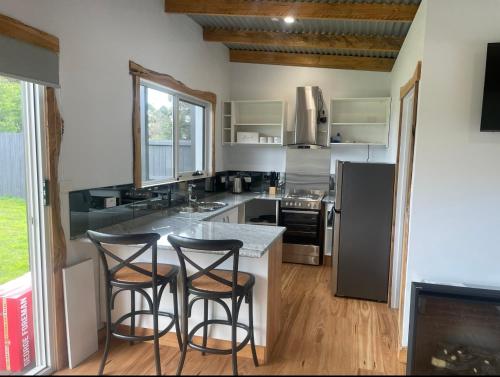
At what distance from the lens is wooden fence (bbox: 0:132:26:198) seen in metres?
2.26

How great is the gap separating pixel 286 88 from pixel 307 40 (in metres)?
1.09

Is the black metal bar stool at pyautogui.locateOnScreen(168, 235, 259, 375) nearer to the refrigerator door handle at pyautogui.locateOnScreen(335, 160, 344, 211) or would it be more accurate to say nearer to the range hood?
the refrigerator door handle at pyautogui.locateOnScreen(335, 160, 344, 211)

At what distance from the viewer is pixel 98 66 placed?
105 inches

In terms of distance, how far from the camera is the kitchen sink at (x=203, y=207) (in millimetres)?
3824

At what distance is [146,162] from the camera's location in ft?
11.7

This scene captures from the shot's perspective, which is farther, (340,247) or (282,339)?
(340,247)

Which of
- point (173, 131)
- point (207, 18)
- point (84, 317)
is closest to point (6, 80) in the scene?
point (84, 317)

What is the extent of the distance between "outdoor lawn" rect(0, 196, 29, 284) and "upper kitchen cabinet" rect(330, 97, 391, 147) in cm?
394

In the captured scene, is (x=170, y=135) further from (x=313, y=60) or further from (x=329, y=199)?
(x=313, y=60)

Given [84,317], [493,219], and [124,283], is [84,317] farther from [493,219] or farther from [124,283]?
[493,219]

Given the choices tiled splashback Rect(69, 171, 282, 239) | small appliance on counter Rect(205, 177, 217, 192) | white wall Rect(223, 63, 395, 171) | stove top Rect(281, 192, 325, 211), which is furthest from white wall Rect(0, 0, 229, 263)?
stove top Rect(281, 192, 325, 211)

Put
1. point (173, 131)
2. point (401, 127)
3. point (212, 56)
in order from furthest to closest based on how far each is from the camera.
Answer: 1. point (212, 56)
2. point (173, 131)
3. point (401, 127)

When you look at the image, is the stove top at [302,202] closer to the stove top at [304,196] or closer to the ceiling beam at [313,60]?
the stove top at [304,196]

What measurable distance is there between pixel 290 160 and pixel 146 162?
2512 mm
